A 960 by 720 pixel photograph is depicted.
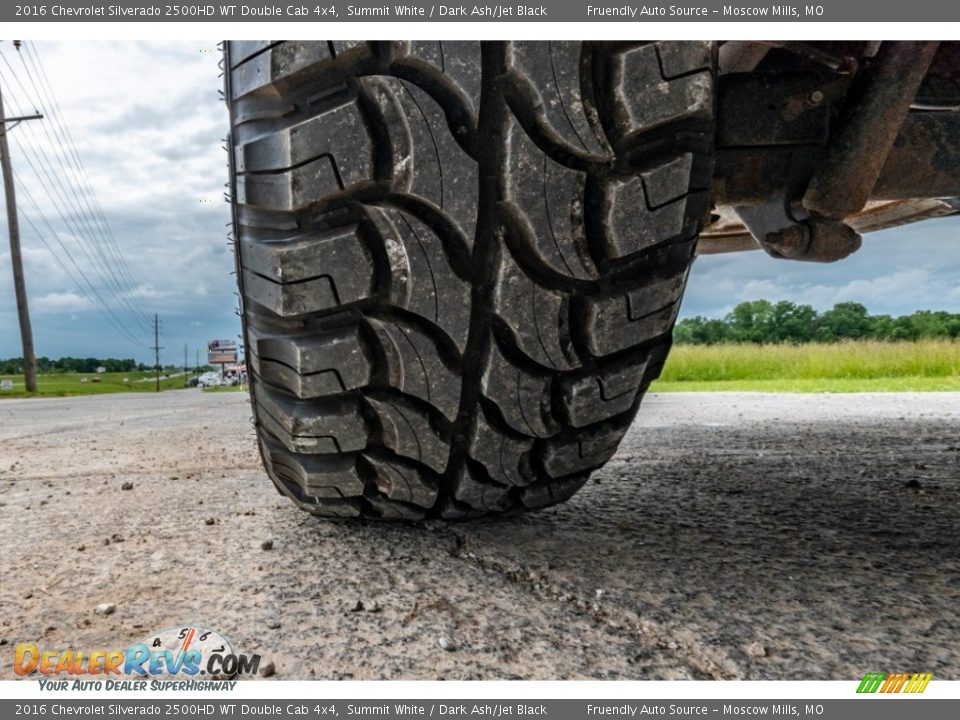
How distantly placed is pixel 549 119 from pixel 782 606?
23.9 inches

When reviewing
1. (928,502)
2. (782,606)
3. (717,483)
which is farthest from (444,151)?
(928,502)

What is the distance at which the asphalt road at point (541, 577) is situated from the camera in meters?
0.66

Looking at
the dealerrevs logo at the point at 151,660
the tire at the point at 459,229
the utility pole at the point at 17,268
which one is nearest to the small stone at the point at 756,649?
the tire at the point at 459,229

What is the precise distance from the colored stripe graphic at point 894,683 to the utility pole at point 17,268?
1340 cm

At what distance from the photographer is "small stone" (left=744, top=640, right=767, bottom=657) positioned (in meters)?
0.65

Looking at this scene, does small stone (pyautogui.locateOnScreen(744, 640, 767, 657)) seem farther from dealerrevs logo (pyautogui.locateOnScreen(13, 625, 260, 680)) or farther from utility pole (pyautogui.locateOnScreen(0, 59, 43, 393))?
utility pole (pyautogui.locateOnScreen(0, 59, 43, 393))

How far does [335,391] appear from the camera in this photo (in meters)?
0.82

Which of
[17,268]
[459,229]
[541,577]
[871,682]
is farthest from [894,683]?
[17,268]

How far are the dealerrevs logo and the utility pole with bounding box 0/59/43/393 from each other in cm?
1289

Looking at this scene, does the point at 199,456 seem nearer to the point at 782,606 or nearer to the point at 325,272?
the point at 325,272

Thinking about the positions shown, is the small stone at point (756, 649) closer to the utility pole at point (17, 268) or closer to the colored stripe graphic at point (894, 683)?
the colored stripe graphic at point (894, 683)

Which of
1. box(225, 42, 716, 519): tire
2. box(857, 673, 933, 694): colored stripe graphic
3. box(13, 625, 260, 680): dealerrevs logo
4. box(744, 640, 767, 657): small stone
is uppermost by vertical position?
box(225, 42, 716, 519): tire

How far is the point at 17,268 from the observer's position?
12.4m

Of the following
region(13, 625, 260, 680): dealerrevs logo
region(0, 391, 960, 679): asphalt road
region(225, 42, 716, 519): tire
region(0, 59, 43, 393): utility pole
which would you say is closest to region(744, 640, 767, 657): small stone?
region(0, 391, 960, 679): asphalt road
